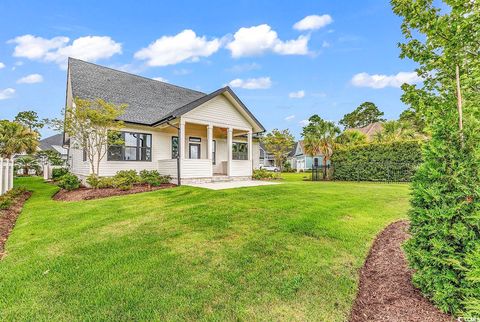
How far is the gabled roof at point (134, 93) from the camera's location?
14367 millimetres

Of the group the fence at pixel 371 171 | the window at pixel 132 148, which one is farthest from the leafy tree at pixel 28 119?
the fence at pixel 371 171

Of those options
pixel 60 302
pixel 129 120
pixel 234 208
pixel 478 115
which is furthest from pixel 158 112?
pixel 478 115

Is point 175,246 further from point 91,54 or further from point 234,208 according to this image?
point 91,54

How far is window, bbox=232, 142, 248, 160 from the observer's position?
1994 centimetres

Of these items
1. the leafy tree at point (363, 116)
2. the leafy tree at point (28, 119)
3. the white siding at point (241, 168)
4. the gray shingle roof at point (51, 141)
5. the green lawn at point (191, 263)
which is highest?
the leafy tree at point (363, 116)

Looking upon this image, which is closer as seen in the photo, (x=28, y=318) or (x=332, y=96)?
(x=28, y=318)

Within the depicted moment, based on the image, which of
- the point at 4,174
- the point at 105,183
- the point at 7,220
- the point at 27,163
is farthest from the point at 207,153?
the point at 27,163

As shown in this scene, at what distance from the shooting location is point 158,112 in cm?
1591

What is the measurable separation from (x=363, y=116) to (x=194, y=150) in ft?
162

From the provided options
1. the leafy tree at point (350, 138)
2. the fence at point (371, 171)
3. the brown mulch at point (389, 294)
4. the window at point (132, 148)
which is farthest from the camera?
the leafy tree at point (350, 138)

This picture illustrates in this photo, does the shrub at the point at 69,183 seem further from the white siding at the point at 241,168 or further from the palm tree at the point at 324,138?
the palm tree at the point at 324,138

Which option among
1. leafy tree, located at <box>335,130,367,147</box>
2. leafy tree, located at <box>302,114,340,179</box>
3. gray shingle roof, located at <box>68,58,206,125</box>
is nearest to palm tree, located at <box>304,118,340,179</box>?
leafy tree, located at <box>302,114,340,179</box>

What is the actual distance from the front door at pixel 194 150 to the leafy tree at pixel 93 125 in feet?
16.8

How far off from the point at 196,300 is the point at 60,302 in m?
1.61
